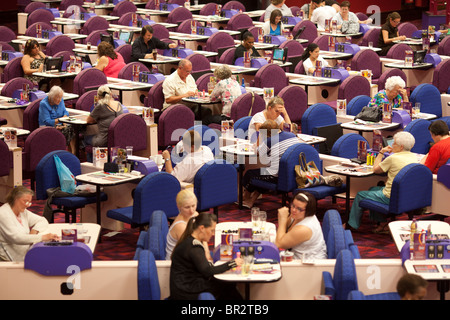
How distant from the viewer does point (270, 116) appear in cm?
1047

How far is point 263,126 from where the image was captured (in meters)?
10.1

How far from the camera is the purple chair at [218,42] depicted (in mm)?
16578

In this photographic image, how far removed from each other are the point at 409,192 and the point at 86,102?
4.81 meters

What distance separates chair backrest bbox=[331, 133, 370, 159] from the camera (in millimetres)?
10211

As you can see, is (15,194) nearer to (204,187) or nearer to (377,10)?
(204,187)

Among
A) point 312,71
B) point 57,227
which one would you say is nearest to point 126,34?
point 312,71

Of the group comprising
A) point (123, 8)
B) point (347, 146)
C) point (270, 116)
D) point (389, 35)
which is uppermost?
point (123, 8)

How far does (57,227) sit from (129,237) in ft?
5.65

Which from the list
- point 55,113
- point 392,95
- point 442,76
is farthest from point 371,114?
point 55,113

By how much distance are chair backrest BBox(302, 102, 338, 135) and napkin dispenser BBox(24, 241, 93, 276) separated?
15.7ft

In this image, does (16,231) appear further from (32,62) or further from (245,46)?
(245,46)

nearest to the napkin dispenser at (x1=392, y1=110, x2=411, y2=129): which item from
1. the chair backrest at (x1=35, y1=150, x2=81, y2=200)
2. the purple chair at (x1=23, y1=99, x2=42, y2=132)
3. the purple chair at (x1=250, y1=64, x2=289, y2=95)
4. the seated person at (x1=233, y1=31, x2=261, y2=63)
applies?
the purple chair at (x1=250, y1=64, x2=289, y2=95)

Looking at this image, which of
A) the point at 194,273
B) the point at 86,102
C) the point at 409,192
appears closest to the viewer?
the point at 194,273

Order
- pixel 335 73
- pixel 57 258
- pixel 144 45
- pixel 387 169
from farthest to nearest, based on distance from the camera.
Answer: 1. pixel 144 45
2. pixel 335 73
3. pixel 387 169
4. pixel 57 258
